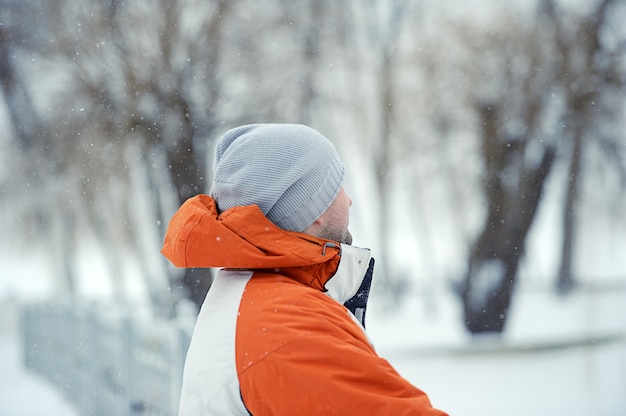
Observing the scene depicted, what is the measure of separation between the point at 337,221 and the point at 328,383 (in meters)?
0.25

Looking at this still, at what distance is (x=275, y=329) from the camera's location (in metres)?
0.58

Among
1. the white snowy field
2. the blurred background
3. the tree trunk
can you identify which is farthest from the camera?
the tree trunk

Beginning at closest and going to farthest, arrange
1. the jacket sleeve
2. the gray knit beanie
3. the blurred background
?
the jacket sleeve
the gray knit beanie
the blurred background

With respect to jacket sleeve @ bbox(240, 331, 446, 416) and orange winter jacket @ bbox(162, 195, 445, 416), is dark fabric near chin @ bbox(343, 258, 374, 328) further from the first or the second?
jacket sleeve @ bbox(240, 331, 446, 416)

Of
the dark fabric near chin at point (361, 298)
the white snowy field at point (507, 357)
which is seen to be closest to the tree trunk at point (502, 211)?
the white snowy field at point (507, 357)

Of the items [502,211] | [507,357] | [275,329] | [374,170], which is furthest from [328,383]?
[507,357]

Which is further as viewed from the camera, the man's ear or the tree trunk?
the tree trunk

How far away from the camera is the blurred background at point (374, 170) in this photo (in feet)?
9.08

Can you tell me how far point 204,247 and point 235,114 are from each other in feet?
7.45

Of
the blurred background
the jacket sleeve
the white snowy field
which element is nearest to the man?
the jacket sleeve

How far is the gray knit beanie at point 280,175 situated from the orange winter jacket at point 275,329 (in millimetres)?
32

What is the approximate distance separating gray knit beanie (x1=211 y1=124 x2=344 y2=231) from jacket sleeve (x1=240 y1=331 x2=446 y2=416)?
0.18 m

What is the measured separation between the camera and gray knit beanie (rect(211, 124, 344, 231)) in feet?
2.27

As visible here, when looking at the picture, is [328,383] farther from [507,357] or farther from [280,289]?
[507,357]
